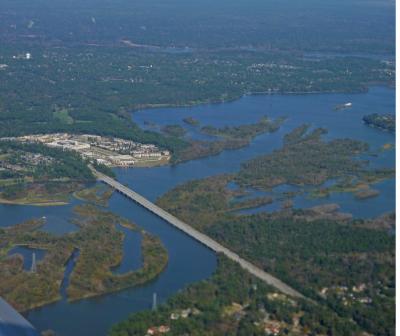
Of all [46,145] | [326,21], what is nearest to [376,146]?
[46,145]

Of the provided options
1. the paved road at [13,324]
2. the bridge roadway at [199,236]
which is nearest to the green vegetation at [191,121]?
the bridge roadway at [199,236]

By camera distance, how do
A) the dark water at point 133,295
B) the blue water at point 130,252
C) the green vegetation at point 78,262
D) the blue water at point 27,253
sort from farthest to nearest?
the blue water at point 27,253
the blue water at point 130,252
the green vegetation at point 78,262
the dark water at point 133,295

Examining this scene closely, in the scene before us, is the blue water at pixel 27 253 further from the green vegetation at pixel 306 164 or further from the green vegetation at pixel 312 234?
the green vegetation at pixel 306 164

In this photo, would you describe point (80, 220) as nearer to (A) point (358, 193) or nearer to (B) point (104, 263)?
(B) point (104, 263)

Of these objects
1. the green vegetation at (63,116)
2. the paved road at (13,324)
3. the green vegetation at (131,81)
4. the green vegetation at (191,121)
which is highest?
the paved road at (13,324)

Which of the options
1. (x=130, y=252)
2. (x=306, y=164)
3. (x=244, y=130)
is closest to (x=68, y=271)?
(x=130, y=252)
